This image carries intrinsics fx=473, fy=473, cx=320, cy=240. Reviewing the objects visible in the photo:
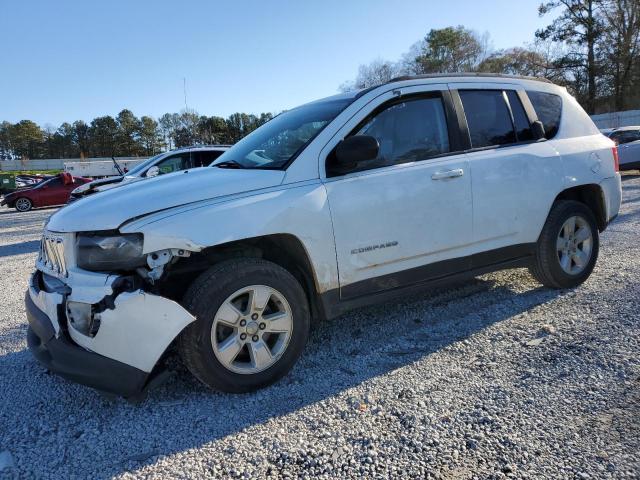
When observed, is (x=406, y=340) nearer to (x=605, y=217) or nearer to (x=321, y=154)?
(x=321, y=154)

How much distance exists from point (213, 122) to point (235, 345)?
8520cm

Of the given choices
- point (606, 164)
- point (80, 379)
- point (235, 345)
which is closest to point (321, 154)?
point (235, 345)

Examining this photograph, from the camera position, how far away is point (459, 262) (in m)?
3.71

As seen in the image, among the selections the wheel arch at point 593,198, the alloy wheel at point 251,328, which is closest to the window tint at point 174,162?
the wheel arch at point 593,198

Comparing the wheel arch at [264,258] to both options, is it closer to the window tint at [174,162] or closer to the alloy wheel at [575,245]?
the alloy wheel at [575,245]

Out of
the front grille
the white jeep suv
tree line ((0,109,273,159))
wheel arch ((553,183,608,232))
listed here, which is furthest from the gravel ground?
tree line ((0,109,273,159))

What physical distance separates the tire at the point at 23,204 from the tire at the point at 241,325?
2168cm

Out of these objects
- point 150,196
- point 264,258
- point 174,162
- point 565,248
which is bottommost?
point 565,248

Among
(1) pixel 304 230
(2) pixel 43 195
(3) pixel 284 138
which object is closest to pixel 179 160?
(3) pixel 284 138

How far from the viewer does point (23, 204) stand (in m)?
20.6

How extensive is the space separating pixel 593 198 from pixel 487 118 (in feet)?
5.00

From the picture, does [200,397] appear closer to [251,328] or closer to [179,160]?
[251,328]

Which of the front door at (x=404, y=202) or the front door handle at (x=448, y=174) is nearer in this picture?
the front door at (x=404, y=202)

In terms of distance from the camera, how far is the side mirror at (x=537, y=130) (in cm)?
421
